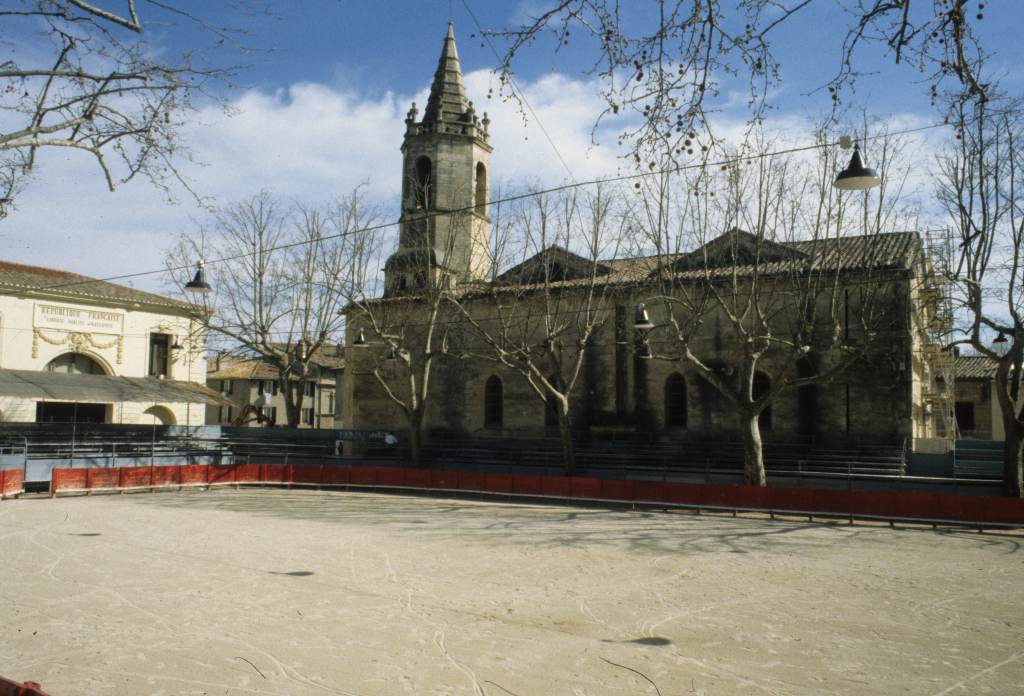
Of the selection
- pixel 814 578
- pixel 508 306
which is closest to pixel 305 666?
pixel 814 578

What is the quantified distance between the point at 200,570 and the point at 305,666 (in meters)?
5.97

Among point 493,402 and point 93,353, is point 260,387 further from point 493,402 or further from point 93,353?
point 493,402

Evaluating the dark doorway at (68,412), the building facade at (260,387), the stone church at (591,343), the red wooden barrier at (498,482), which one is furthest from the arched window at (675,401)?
the building facade at (260,387)

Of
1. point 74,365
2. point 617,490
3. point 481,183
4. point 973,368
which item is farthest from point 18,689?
point 973,368

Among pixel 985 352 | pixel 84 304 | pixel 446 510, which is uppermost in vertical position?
pixel 84 304

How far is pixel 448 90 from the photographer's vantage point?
40.1 meters

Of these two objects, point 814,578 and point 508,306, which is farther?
point 508,306

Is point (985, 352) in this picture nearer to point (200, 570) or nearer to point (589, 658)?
point (589, 658)

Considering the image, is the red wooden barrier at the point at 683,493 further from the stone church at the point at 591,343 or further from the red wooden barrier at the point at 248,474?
the red wooden barrier at the point at 248,474

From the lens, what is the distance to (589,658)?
Answer: 26.8 ft

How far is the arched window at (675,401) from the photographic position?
34.6m

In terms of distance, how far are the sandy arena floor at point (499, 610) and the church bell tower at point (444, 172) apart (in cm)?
2058

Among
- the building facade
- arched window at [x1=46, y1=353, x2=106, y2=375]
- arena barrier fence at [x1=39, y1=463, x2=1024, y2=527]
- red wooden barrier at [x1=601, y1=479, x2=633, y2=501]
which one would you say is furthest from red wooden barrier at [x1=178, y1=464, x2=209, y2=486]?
the building facade

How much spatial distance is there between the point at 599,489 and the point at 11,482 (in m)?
18.6
